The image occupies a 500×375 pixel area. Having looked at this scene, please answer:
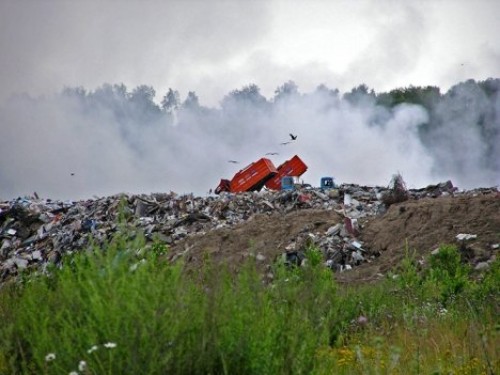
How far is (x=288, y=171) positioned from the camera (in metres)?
23.6

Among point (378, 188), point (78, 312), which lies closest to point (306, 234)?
point (378, 188)

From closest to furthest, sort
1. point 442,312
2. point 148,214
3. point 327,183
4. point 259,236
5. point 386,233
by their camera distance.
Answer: point 442,312 < point 386,233 < point 259,236 < point 148,214 < point 327,183

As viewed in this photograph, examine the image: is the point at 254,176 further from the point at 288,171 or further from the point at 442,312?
the point at 442,312

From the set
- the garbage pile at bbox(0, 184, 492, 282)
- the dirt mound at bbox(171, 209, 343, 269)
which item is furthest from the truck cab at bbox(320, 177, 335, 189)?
the dirt mound at bbox(171, 209, 343, 269)

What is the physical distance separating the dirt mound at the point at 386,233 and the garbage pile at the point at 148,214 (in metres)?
1.35

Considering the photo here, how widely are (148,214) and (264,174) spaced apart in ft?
17.2

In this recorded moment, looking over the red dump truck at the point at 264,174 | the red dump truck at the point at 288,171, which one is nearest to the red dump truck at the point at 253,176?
the red dump truck at the point at 264,174

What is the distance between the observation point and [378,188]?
21.6 metres

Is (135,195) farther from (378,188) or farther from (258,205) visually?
(378,188)

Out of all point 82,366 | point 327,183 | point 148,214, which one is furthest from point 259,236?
point 82,366

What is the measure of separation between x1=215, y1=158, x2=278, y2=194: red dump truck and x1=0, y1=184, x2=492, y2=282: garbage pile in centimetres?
288

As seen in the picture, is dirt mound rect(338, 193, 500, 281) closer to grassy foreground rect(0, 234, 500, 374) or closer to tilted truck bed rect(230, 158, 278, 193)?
grassy foreground rect(0, 234, 500, 374)

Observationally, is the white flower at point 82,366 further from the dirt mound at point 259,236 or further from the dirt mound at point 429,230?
the dirt mound at point 259,236

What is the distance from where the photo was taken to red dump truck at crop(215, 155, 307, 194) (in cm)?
2355
